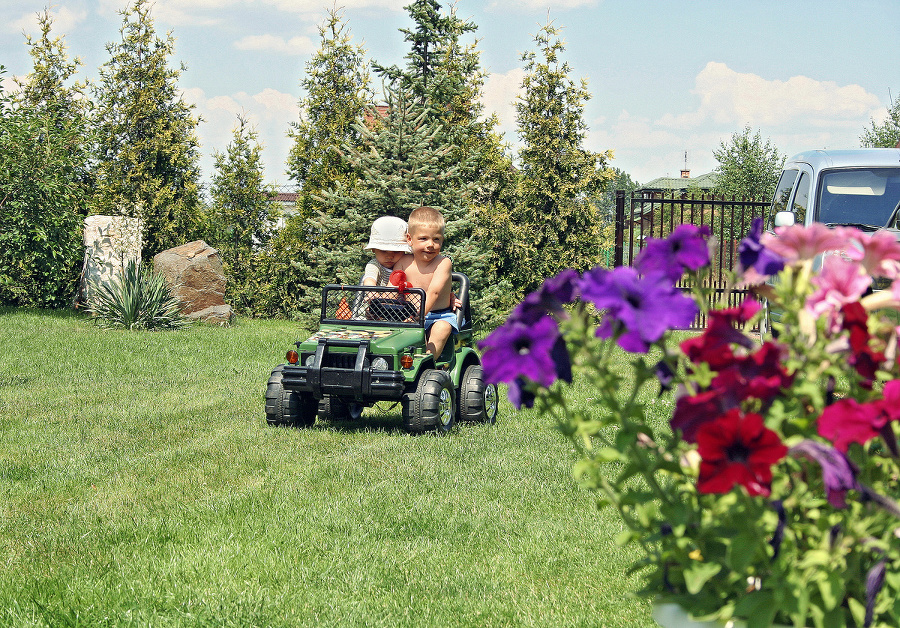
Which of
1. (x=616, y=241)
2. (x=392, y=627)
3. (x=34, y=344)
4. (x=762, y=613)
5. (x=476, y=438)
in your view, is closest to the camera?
(x=762, y=613)

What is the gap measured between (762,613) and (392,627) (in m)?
1.87

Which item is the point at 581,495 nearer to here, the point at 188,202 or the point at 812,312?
the point at 812,312

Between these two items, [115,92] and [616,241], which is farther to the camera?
[115,92]

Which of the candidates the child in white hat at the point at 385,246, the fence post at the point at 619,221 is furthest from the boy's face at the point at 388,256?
the fence post at the point at 619,221

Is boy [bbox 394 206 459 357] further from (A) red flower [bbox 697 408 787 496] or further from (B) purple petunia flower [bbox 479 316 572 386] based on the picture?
(A) red flower [bbox 697 408 787 496]

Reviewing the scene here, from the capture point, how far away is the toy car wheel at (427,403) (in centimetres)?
577

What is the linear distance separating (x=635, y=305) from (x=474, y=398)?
4955mm

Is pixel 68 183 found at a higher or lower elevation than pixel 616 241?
higher

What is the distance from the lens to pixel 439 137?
10.9 meters

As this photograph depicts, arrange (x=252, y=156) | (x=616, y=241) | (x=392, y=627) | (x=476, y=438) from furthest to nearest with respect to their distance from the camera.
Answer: (x=252, y=156) → (x=616, y=241) → (x=476, y=438) → (x=392, y=627)

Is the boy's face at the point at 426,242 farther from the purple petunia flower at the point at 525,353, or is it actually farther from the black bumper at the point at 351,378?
the purple petunia flower at the point at 525,353

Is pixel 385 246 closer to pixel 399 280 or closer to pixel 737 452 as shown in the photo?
pixel 399 280

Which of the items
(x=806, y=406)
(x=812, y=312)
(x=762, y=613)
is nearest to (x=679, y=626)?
(x=762, y=613)

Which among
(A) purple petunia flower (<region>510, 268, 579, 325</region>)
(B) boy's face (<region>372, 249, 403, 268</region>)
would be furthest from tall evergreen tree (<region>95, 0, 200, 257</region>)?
(A) purple petunia flower (<region>510, 268, 579, 325</region>)
